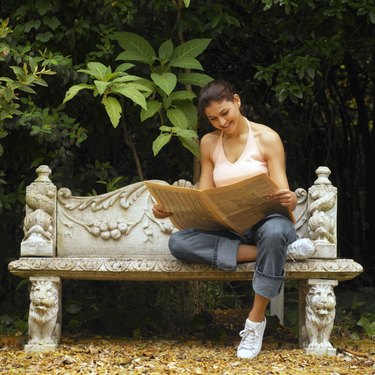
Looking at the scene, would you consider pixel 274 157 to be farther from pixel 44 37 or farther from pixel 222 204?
pixel 44 37

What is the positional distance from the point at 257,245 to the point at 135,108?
1569mm

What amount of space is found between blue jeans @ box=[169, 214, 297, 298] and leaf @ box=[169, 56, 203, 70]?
1.03 meters

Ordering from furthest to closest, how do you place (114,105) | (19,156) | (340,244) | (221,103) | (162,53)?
(340,244), (19,156), (162,53), (114,105), (221,103)

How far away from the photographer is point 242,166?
4.39m

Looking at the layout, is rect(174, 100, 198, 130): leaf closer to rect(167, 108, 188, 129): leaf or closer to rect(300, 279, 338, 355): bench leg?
rect(167, 108, 188, 129): leaf

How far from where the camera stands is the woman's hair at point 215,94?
14.2 feet

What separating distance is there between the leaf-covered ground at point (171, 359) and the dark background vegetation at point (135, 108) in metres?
0.53

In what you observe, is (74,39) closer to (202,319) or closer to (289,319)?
(202,319)

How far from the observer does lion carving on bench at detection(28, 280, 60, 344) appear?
4500mm

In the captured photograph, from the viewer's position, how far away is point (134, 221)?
16.0 feet

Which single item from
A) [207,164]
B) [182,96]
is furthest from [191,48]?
[207,164]

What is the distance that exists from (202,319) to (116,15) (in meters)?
1.80

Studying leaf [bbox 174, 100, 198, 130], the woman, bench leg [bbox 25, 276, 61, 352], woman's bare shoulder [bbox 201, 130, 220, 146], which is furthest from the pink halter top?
bench leg [bbox 25, 276, 61, 352]

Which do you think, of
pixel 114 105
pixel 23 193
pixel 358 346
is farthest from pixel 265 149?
pixel 23 193
